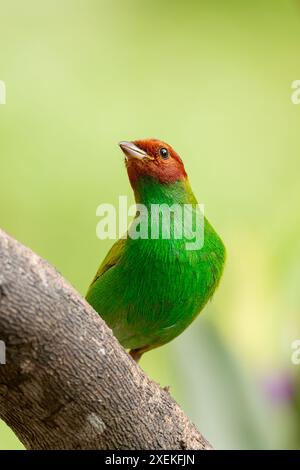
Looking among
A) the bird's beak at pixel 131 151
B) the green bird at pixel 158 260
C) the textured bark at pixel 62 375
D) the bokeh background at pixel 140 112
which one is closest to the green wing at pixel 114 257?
the green bird at pixel 158 260

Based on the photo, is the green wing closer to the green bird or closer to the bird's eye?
the green bird

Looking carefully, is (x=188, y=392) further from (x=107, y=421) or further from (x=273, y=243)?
(x=273, y=243)

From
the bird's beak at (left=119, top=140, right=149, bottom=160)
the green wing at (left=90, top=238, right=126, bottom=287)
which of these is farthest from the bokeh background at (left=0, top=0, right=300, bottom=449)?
the bird's beak at (left=119, top=140, right=149, bottom=160)

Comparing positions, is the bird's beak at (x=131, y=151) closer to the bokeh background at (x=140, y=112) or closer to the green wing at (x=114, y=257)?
the green wing at (x=114, y=257)

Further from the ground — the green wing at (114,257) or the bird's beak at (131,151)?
the bird's beak at (131,151)

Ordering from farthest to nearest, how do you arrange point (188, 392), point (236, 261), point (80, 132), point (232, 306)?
1. point (80, 132)
2. point (236, 261)
3. point (232, 306)
4. point (188, 392)

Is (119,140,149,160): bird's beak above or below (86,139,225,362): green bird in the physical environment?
above
